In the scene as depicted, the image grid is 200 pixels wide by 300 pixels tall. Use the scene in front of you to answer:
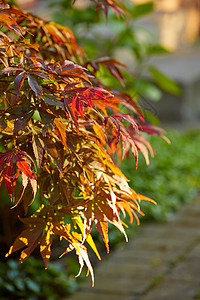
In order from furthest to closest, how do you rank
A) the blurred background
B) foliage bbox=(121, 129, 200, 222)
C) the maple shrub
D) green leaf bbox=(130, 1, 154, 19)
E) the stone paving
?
1. foliage bbox=(121, 129, 200, 222)
2. green leaf bbox=(130, 1, 154, 19)
3. the blurred background
4. the stone paving
5. the maple shrub

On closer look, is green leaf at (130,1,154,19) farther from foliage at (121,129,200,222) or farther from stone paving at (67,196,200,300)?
stone paving at (67,196,200,300)

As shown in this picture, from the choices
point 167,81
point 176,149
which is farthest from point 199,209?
point 176,149

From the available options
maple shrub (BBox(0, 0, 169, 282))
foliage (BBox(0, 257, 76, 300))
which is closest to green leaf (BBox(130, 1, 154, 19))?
foliage (BBox(0, 257, 76, 300))

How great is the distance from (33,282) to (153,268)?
3.21 ft

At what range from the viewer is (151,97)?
6520 mm

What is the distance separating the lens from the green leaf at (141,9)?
174 inches

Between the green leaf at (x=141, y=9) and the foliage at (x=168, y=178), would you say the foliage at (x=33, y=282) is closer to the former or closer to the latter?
the foliage at (x=168, y=178)

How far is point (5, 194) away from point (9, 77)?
1.90 m

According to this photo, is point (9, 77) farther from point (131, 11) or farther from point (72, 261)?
point (131, 11)

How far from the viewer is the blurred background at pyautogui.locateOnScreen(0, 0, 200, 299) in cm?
352

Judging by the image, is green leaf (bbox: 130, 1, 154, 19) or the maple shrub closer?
the maple shrub

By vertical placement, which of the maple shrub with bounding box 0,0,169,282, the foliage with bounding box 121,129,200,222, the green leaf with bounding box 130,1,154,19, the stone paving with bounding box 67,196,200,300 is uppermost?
the maple shrub with bounding box 0,0,169,282

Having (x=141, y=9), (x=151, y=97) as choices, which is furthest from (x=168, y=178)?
(x=141, y=9)

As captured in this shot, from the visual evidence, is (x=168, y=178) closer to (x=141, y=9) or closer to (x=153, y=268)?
(x=141, y=9)
